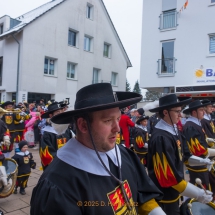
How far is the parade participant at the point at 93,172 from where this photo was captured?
145cm

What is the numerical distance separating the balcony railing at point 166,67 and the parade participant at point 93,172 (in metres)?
14.1

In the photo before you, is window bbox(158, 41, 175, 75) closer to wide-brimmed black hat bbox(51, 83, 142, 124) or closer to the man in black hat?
the man in black hat

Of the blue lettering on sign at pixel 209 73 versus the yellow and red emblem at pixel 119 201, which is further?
the blue lettering on sign at pixel 209 73

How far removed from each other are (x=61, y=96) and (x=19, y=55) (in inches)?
177

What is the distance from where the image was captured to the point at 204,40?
45.9 feet

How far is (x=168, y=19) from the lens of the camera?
50.0ft

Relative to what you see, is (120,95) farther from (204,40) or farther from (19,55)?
(19,55)

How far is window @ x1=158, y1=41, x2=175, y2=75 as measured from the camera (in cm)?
1522

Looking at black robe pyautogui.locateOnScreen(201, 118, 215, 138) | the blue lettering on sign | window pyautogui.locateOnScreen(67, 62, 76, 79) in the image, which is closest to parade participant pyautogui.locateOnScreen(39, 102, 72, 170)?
black robe pyautogui.locateOnScreen(201, 118, 215, 138)

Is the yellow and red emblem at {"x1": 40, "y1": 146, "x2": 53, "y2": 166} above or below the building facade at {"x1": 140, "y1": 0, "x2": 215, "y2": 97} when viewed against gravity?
below

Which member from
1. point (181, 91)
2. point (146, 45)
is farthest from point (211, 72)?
point (146, 45)

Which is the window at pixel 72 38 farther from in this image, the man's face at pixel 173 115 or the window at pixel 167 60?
the man's face at pixel 173 115

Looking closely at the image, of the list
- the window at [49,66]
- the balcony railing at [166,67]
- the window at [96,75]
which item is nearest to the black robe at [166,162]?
the balcony railing at [166,67]

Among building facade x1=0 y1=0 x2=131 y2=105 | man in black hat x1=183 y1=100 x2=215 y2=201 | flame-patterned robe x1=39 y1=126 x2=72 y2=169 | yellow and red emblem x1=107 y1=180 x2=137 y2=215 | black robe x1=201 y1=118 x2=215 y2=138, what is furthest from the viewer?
building facade x1=0 y1=0 x2=131 y2=105
